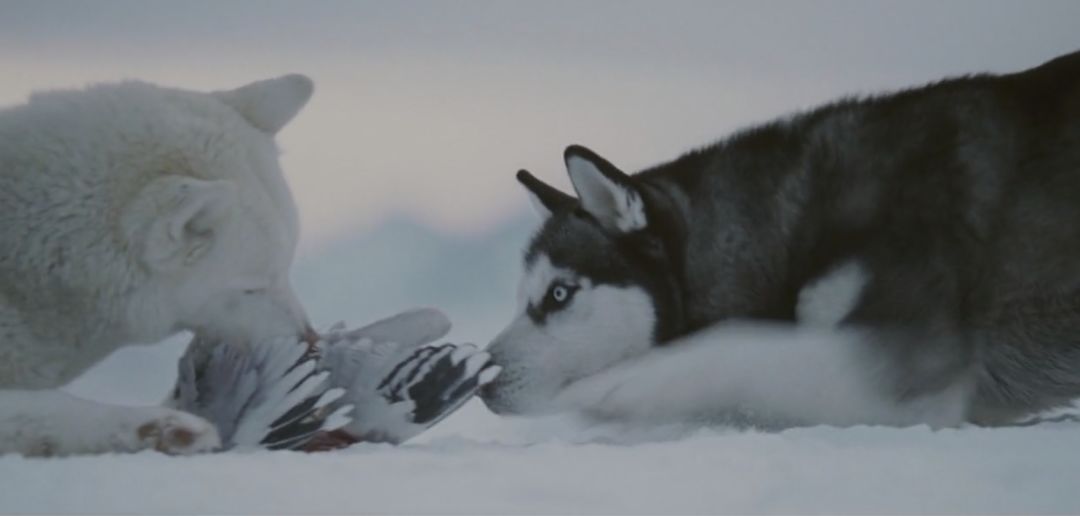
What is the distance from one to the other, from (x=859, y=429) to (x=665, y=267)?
0.77 m

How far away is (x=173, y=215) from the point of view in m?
2.57

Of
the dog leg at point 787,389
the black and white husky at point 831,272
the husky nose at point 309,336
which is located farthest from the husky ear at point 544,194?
the husky nose at point 309,336

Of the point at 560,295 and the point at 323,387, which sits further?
the point at 560,295

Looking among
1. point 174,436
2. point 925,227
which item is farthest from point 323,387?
point 925,227

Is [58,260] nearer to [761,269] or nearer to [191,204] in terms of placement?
[191,204]

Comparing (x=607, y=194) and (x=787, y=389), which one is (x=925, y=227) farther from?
(x=607, y=194)

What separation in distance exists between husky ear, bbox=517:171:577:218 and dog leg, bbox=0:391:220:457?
113cm

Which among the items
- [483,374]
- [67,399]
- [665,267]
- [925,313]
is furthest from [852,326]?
[67,399]

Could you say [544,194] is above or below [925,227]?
above

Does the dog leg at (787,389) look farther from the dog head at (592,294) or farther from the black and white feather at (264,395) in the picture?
the black and white feather at (264,395)

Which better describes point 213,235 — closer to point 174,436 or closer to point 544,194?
point 174,436

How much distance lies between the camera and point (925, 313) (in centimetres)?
267

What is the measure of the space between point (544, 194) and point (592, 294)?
30cm

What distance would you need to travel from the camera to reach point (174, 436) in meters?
2.24
